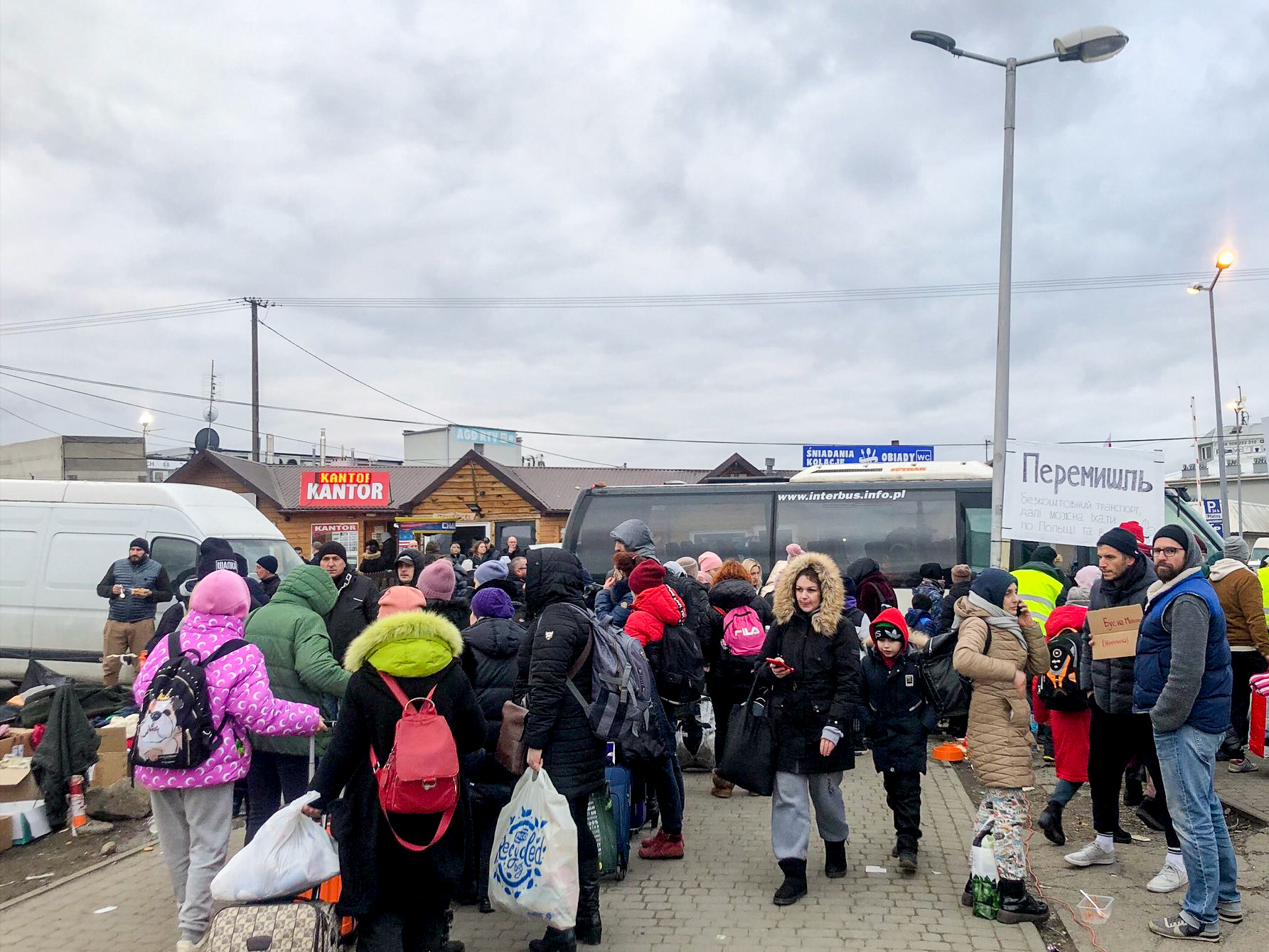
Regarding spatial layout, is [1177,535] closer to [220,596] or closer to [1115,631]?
[1115,631]

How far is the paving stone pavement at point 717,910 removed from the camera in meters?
4.65

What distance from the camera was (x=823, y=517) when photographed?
1338 cm

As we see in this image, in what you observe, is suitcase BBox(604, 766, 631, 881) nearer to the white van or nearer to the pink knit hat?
the pink knit hat

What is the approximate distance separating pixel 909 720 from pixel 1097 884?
130 cm

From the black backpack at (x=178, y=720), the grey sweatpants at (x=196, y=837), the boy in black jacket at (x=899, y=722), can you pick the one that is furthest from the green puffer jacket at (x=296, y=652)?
the boy in black jacket at (x=899, y=722)

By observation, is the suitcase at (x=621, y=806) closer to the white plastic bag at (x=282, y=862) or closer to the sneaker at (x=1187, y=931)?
the white plastic bag at (x=282, y=862)

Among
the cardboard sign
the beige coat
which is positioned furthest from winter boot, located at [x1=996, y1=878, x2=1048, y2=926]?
the cardboard sign

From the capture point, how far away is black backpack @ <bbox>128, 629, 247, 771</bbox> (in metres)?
4.09

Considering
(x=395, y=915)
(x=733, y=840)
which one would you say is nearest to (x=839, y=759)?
(x=733, y=840)

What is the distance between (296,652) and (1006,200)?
1053 cm

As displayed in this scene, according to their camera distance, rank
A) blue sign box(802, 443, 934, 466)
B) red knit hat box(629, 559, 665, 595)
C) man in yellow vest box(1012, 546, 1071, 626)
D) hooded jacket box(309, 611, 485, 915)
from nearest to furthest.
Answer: hooded jacket box(309, 611, 485, 915), red knit hat box(629, 559, 665, 595), man in yellow vest box(1012, 546, 1071, 626), blue sign box(802, 443, 934, 466)

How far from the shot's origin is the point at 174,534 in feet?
39.9

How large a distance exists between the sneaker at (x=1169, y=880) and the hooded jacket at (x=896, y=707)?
127 centimetres

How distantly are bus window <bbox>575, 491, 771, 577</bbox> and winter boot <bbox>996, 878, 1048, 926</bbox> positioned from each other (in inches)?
337
